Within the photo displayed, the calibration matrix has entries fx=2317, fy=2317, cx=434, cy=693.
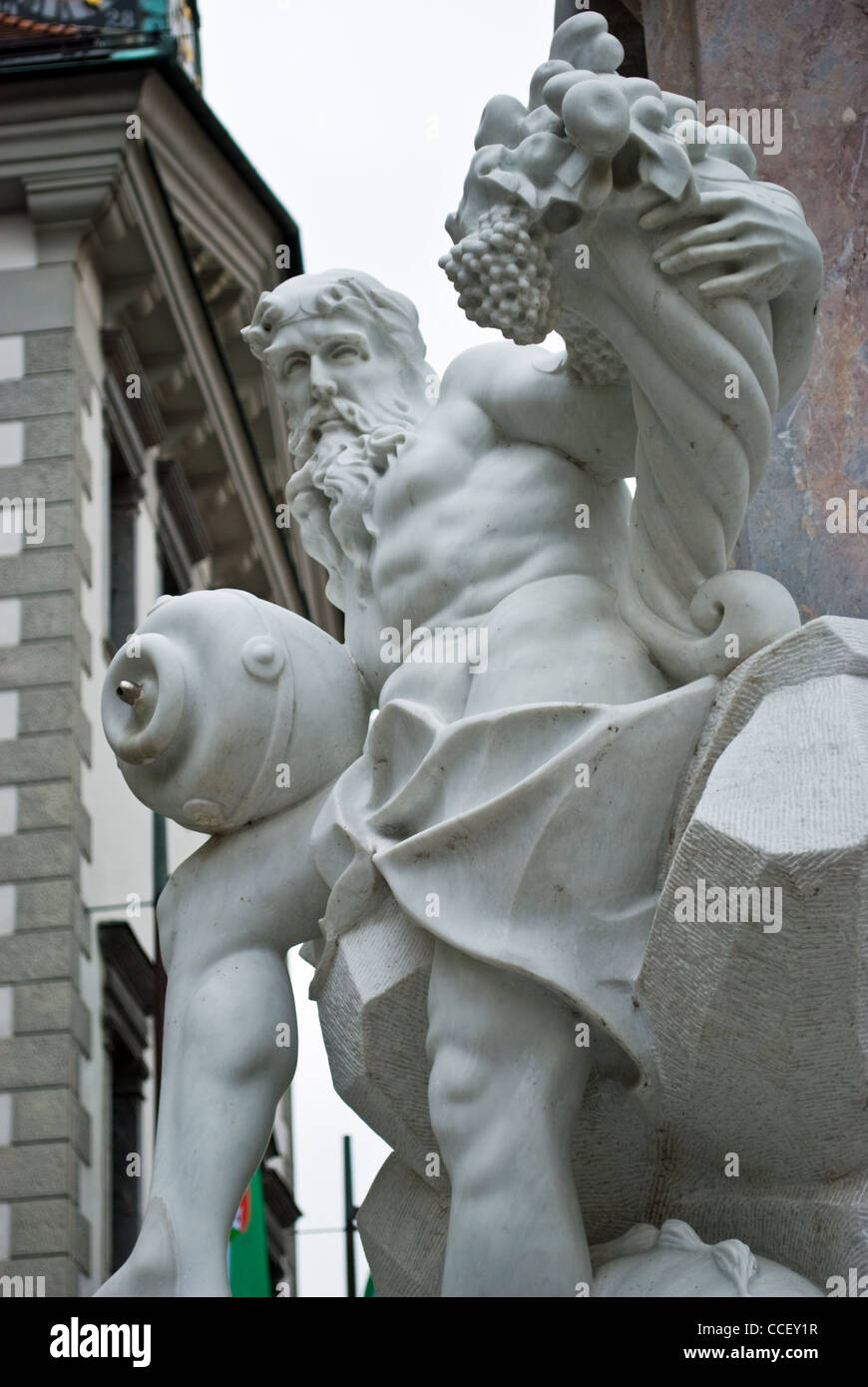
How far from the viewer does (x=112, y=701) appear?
160 inches

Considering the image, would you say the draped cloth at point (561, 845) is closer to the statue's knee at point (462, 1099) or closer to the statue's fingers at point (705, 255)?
the statue's knee at point (462, 1099)

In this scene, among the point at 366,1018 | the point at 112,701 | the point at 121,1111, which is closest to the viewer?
the point at 366,1018

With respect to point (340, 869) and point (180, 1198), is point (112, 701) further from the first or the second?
point (180, 1198)

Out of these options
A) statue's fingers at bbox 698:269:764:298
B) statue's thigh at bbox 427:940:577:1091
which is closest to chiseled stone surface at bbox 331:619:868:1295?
statue's thigh at bbox 427:940:577:1091

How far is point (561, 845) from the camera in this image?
3.52 m

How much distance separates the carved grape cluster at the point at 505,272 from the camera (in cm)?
357

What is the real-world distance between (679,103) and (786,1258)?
72.2 inches

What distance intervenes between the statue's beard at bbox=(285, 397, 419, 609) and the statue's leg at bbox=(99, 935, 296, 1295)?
732 millimetres

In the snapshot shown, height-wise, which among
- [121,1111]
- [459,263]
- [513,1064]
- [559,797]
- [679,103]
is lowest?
[513,1064]

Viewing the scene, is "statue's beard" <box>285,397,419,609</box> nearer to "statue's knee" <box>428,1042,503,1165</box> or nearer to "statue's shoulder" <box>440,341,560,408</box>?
"statue's shoulder" <box>440,341,560,408</box>

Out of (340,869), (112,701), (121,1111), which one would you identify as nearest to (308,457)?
(112,701)

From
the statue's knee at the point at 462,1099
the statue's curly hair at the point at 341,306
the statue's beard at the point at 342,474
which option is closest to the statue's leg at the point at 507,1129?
the statue's knee at the point at 462,1099

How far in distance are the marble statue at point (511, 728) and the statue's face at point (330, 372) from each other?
0.11m

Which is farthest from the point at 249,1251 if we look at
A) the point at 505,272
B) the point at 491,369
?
the point at 505,272
